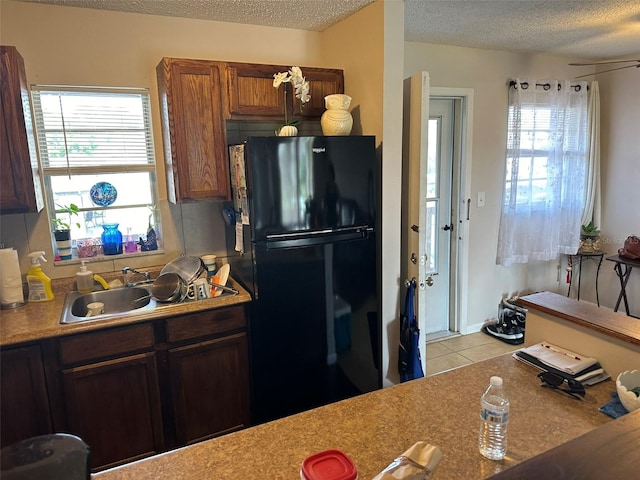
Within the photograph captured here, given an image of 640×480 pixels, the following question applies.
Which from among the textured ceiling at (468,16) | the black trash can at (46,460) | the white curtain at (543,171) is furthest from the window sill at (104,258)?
the white curtain at (543,171)

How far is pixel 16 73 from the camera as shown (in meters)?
2.04

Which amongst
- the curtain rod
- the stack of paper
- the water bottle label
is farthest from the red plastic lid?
the curtain rod

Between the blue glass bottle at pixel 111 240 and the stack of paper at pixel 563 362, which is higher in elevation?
the blue glass bottle at pixel 111 240

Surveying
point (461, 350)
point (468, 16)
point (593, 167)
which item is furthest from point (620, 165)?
point (468, 16)

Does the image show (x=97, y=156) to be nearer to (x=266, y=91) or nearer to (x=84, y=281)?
(x=84, y=281)

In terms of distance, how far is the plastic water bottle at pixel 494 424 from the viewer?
1.07 m

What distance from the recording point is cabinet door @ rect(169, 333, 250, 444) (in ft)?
7.35

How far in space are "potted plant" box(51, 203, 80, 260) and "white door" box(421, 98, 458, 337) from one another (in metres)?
2.52

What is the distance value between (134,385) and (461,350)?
2546 millimetres

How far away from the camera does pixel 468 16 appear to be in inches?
108

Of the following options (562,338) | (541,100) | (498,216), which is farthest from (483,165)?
(562,338)

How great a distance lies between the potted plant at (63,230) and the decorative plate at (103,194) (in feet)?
0.37

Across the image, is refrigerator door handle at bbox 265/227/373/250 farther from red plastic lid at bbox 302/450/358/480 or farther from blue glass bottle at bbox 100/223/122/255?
red plastic lid at bbox 302/450/358/480

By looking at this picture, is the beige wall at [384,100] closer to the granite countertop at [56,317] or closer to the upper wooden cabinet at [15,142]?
the granite countertop at [56,317]
